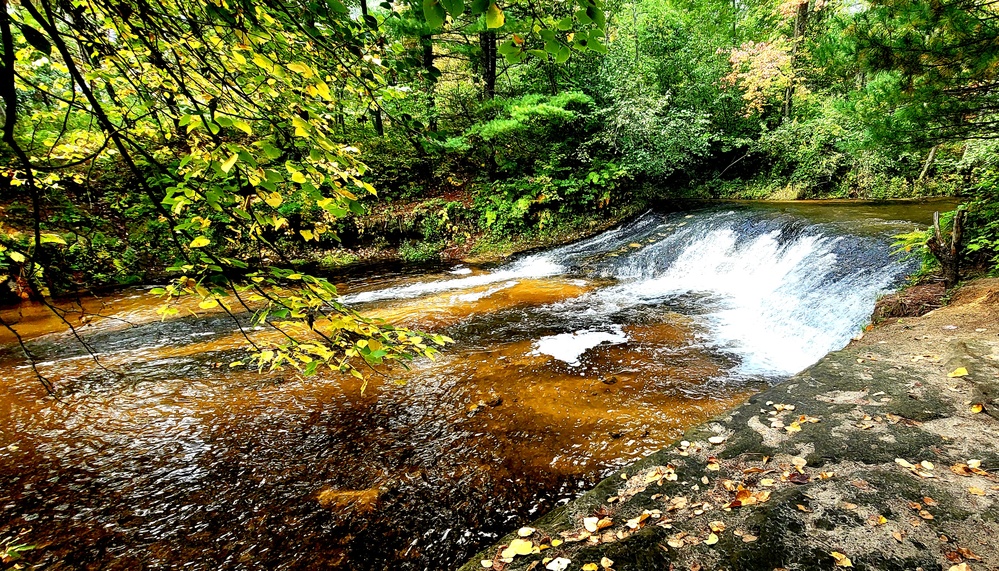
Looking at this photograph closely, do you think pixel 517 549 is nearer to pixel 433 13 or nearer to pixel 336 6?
pixel 433 13

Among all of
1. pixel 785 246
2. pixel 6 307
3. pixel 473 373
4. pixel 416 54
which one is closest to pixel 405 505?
pixel 473 373

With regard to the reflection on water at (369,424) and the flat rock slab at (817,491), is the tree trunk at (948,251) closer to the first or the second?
the reflection on water at (369,424)

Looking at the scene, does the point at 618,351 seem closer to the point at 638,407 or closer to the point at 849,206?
the point at 638,407

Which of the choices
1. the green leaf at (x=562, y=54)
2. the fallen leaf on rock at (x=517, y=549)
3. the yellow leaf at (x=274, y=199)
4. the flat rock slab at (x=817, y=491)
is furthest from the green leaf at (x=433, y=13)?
the fallen leaf on rock at (x=517, y=549)

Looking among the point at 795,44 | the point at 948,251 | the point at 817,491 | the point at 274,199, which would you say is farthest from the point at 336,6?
the point at 795,44

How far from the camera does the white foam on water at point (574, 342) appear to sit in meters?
5.56

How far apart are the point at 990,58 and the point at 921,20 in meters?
0.68

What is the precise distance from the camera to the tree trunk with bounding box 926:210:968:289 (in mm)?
5141

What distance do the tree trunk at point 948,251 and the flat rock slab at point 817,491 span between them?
2.27m

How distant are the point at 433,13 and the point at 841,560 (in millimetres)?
2825

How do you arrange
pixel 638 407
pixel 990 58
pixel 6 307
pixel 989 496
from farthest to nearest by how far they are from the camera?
1. pixel 6 307
2. pixel 638 407
3. pixel 990 58
4. pixel 989 496

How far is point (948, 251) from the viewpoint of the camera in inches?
205

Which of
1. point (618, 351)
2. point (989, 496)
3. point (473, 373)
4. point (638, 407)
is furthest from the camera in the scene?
point (618, 351)

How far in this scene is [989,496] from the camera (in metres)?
2.12
